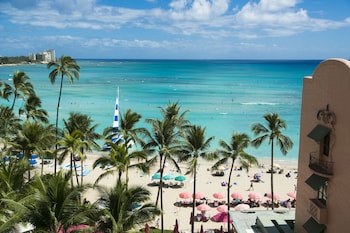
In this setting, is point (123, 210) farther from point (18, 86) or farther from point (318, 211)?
point (18, 86)

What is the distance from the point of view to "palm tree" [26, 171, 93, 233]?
13.9m

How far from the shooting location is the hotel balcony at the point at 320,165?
608 inches

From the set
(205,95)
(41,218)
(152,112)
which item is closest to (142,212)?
(41,218)

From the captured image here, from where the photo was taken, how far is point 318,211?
16219 mm

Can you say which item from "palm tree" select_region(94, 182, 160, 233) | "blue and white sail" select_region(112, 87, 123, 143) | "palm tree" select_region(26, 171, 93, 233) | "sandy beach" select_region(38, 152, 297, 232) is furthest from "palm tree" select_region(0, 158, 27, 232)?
"sandy beach" select_region(38, 152, 297, 232)

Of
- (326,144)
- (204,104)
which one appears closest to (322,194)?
(326,144)

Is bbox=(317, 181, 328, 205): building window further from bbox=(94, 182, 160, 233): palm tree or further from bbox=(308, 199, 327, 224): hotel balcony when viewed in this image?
bbox=(94, 182, 160, 233): palm tree

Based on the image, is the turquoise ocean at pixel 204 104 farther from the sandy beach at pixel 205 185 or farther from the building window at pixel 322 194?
the building window at pixel 322 194

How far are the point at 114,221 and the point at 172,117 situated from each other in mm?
13067

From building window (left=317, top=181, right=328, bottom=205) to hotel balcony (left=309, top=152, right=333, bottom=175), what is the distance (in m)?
0.81

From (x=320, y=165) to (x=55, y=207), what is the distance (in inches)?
442

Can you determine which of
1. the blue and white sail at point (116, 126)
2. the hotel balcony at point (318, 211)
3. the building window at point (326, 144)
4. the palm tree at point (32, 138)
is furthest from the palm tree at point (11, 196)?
the building window at point (326, 144)

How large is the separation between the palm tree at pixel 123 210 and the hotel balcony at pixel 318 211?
707cm

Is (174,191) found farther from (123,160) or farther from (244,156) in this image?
Result: (123,160)
